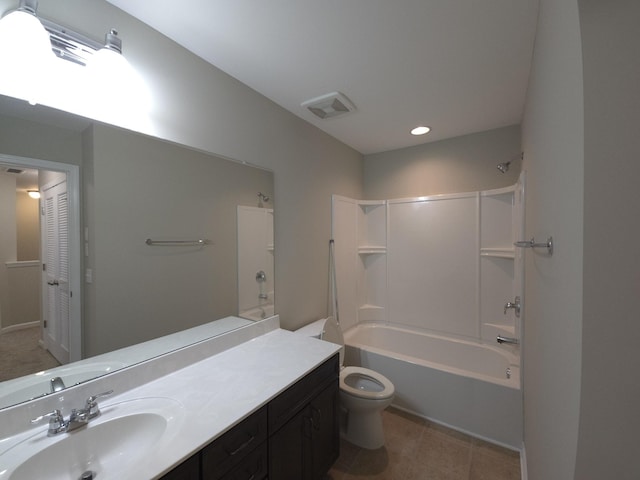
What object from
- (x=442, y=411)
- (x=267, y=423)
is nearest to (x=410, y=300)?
(x=442, y=411)

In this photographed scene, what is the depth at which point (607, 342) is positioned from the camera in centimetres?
54

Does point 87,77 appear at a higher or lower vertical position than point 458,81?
lower

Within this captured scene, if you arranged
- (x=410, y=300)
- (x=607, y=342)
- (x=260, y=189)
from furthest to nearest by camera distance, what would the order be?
(x=410, y=300), (x=260, y=189), (x=607, y=342)

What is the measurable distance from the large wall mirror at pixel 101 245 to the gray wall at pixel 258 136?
0.75 feet

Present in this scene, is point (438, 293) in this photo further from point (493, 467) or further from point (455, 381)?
point (493, 467)

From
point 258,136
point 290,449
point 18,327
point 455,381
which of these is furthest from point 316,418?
point 258,136

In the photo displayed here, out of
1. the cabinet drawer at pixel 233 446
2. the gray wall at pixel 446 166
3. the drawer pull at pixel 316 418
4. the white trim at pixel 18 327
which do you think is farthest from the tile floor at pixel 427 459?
the gray wall at pixel 446 166

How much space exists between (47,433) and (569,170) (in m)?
1.79

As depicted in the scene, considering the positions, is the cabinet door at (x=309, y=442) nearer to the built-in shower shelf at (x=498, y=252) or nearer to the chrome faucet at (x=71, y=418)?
the chrome faucet at (x=71, y=418)

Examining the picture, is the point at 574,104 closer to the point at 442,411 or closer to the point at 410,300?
the point at 442,411

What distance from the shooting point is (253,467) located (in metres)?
1.05

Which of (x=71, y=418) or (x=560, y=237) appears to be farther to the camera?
(x=71, y=418)

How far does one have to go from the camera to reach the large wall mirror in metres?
0.97

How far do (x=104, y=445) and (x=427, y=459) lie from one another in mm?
1937
